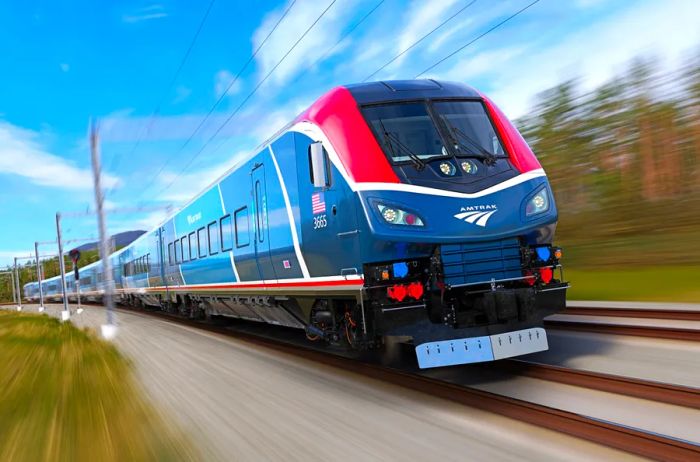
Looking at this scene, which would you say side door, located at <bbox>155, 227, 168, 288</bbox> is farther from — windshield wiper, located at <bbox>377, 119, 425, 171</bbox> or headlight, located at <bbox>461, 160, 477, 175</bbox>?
headlight, located at <bbox>461, 160, 477, 175</bbox>

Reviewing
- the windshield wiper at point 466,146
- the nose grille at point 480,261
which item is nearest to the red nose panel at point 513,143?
the windshield wiper at point 466,146

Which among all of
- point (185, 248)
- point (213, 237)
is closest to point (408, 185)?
point (213, 237)

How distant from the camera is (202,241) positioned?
14.0 meters

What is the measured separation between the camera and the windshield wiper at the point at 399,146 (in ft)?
21.2

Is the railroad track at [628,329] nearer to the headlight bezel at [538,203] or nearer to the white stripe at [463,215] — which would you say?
the headlight bezel at [538,203]

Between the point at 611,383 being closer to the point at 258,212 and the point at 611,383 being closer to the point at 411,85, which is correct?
the point at 411,85

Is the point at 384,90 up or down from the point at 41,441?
up

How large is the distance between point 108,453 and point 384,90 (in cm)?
473

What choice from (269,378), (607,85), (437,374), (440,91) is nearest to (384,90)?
(440,91)

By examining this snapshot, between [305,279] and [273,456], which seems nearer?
[273,456]

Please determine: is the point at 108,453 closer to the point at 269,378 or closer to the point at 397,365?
the point at 269,378

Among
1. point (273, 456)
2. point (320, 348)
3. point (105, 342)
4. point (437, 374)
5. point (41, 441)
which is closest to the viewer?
point (273, 456)

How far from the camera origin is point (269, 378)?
7.68 meters

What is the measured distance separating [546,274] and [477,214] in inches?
40.6
